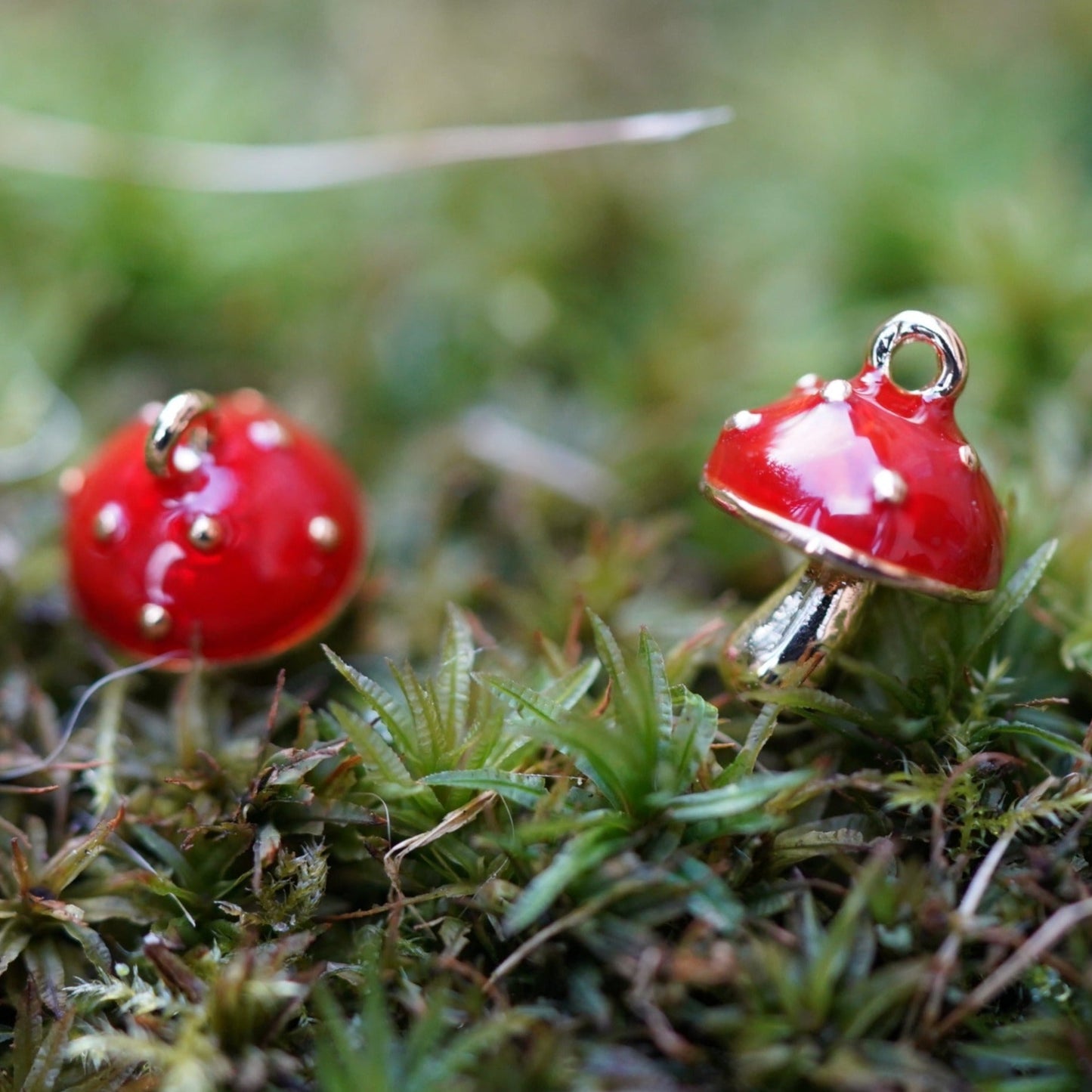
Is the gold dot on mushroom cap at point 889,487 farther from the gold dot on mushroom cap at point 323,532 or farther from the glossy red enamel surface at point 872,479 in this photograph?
the gold dot on mushroom cap at point 323,532

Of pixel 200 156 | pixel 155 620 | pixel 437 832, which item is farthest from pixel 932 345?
pixel 200 156

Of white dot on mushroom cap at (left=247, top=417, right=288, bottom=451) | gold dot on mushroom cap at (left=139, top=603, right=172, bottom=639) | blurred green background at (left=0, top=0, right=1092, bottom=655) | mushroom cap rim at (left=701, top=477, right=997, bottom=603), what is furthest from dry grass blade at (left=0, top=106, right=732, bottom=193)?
mushroom cap rim at (left=701, top=477, right=997, bottom=603)

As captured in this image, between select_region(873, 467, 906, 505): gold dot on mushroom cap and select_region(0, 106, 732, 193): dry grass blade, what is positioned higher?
select_region(0, 106, 732, 193): dry grass blade

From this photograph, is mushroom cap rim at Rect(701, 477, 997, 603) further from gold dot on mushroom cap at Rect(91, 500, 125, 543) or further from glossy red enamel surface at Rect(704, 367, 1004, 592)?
gold dot on mushroom cap at Rect(91, 500, 125, 543)

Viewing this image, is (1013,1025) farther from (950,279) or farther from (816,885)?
(950,279)

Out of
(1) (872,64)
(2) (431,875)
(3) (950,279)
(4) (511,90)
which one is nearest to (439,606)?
(2) (431,875)

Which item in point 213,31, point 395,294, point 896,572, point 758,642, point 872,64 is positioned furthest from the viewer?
point 213,31
